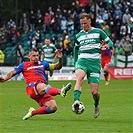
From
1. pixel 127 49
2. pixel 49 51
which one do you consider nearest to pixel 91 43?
pixel 49 51

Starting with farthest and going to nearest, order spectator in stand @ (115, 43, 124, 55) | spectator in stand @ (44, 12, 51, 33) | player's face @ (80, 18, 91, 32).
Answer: spectator in stand @ (44, 12, 51, 33) → spectator in stand @ (115, 43, 124, 55) → player's face @ (80, 18, 91, 32)

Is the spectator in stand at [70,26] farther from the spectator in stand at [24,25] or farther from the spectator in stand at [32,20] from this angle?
→ the spectator in stand at [24,25]

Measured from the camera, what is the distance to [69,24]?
39469 mm

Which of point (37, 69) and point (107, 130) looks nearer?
point (107, 130)

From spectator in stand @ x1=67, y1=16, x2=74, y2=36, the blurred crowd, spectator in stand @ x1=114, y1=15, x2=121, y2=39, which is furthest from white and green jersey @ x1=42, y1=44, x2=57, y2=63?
spectator in stand @ x1=67, y1=16, x2=74, y2=36

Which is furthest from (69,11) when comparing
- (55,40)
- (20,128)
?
(20,128)

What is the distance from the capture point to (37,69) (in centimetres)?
1419

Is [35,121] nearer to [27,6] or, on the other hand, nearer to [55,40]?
[55,40]

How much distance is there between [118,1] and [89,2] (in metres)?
2.12

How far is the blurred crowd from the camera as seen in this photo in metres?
37.8

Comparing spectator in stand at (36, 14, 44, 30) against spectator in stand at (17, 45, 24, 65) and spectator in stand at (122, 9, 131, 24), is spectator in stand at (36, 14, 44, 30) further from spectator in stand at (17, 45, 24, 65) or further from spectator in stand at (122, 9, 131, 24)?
spectator in stand at (122, 9, 131, 24)

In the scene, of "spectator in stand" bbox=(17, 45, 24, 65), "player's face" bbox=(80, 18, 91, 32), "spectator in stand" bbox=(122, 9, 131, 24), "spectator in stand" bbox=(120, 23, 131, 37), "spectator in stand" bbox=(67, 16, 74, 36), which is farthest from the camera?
"spectator in stand" bbox=(67, 16, 74, 36)

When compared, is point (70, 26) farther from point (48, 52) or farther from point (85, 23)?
point (85, 23)

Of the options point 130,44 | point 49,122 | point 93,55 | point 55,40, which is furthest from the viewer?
point 55,40
